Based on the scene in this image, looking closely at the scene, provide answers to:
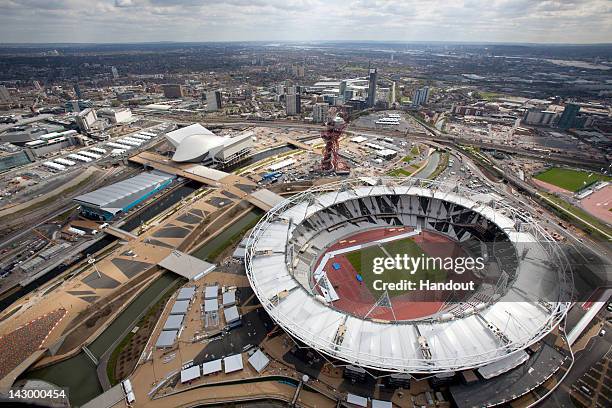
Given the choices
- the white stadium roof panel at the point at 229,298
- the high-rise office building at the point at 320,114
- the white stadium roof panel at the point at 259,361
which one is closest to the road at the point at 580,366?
the white stadium roof panel at the point at 259,361

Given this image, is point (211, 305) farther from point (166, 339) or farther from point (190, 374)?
point (190, 374)

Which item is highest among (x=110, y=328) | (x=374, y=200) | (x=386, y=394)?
(x=374, y=200)

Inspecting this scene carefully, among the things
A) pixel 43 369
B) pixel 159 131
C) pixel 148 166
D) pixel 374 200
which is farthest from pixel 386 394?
pixel 159 131

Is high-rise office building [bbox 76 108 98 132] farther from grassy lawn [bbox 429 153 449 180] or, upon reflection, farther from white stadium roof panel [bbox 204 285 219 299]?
grassy lawn [bbox 429 153 449 180]

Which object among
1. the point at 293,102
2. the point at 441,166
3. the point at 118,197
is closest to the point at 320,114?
the point at 293,102

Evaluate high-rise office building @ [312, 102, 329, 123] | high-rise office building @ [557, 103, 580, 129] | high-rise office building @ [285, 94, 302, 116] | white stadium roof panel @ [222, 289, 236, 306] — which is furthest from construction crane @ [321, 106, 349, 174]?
high-rise office building @ [557, 103, 580, 129]

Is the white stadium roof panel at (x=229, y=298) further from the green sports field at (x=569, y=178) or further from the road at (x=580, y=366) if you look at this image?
the green sports field at (x=569, y=178)

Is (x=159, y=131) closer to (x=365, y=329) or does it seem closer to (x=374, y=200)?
(x=374, y=200)
